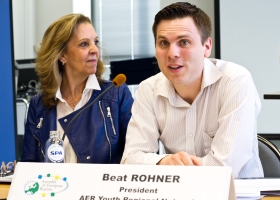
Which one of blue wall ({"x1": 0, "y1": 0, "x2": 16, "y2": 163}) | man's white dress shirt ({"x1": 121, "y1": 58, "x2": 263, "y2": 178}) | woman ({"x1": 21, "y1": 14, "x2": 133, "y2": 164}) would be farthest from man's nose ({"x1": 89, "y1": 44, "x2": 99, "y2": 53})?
blue wall ({"x1": 0, "y1": 0, "x2": 16, "y2": 163})

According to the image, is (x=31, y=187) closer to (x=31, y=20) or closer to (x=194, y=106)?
(x=194, y=106)

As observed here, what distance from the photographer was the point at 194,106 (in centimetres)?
190

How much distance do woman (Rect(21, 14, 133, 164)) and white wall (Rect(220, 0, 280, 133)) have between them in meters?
2.07

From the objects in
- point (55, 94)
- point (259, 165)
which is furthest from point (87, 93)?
point (259, 165)

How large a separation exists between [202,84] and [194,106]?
0.29 ft

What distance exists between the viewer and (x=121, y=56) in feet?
18.1

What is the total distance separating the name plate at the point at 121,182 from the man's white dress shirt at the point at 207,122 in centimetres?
59

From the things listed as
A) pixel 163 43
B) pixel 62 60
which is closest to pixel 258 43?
pixel 62 60

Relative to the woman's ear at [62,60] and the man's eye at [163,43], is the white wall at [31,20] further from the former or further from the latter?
the man's eye at [163,43]

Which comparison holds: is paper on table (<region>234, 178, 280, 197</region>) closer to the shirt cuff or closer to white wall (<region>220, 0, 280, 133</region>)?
the shirt cuff

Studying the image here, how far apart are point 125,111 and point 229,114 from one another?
2.34ft

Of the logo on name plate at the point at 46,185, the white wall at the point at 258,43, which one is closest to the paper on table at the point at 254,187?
the logo on name plate at the point at 46,185

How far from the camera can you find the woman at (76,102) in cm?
232

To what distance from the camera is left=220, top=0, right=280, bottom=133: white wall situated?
4.27 metres
